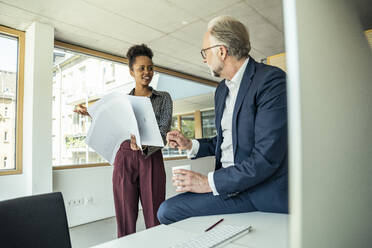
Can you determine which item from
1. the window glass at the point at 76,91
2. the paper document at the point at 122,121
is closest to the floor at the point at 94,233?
the window glass at the point at 76,91

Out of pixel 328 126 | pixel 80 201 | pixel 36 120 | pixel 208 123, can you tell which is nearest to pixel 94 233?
pixel 80 201

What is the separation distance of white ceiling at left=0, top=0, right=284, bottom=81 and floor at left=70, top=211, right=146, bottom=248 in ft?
7.96

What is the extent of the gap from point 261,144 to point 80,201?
305 cm

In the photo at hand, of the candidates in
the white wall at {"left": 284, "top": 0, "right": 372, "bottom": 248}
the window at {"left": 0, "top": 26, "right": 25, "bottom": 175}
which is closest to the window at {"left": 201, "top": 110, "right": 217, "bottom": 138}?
the window at {"left": 0, "top": 26, "right": 25, "bottom": 175}

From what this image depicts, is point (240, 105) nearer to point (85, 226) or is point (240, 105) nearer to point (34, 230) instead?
point (34, 230)

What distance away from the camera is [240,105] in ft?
3.44

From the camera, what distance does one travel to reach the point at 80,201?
335 centimetres

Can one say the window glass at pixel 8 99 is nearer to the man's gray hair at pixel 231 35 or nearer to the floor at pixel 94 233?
the floor at pixel 94 233

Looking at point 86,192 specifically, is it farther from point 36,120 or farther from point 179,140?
point 179,140

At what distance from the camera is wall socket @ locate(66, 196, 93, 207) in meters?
3.24

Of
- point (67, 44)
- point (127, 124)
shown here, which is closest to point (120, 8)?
point (67, 44)

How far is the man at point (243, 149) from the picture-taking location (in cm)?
90

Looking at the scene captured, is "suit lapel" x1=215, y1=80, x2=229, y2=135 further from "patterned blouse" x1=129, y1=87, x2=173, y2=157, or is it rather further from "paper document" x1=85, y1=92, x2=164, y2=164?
"patterned blouse" x1=129, y1=87, x2=173, y2=157

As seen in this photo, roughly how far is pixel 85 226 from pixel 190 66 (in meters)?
3.16
